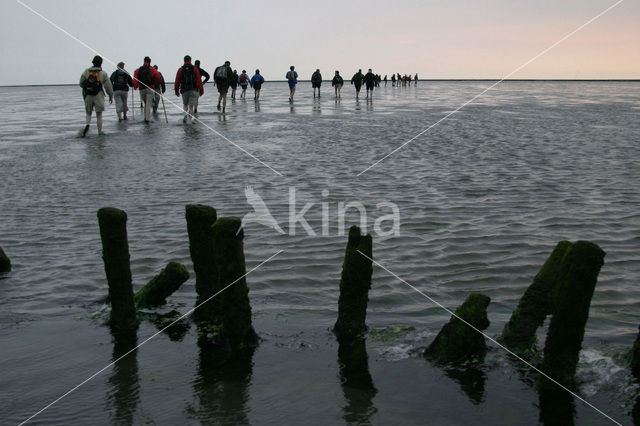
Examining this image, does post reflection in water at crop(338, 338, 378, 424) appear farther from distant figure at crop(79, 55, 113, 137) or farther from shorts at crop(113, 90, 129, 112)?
shorts at crop(113, 90, 129, 112)

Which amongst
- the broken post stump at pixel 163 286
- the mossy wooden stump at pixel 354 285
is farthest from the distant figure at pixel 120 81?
the mossy wooden stump at pixel 354 285

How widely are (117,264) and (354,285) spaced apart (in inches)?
85.2

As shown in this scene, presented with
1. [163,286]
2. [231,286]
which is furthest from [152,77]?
[231,286]

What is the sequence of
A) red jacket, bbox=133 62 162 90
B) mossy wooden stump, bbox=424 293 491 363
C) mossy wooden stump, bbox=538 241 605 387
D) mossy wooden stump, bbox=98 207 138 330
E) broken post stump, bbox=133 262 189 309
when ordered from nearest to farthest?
mossy wooden stump, bbox=538 241 605 387 < mossy wooden stump, bbox=424 293 491 363 < mossy wooden stump, bbox=98 207 138 330 < broken post stump, bbox=133 262 189 309 < red jacket, bbox=133 62 162 90

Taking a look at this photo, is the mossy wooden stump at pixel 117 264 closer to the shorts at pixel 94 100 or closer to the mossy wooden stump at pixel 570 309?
the mossy wooden stump at pixel 570 309

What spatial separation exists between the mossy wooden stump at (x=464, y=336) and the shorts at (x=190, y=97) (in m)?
20.1

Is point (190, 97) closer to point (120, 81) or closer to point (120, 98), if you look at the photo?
point (120, 81)

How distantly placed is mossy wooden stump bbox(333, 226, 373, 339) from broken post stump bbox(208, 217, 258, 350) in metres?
0.86

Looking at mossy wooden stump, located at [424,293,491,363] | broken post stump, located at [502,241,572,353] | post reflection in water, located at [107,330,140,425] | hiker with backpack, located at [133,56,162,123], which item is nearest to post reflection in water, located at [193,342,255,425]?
post reflection in water, located at [107,330,140,425]

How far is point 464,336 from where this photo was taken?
5227 mm

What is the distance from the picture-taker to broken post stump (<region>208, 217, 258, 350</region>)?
5539mm

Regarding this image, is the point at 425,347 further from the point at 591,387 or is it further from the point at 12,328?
the point at 12,328

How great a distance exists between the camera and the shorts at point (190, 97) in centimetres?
2399

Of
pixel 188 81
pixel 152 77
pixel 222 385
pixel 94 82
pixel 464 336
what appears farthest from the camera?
pixel 152 77
